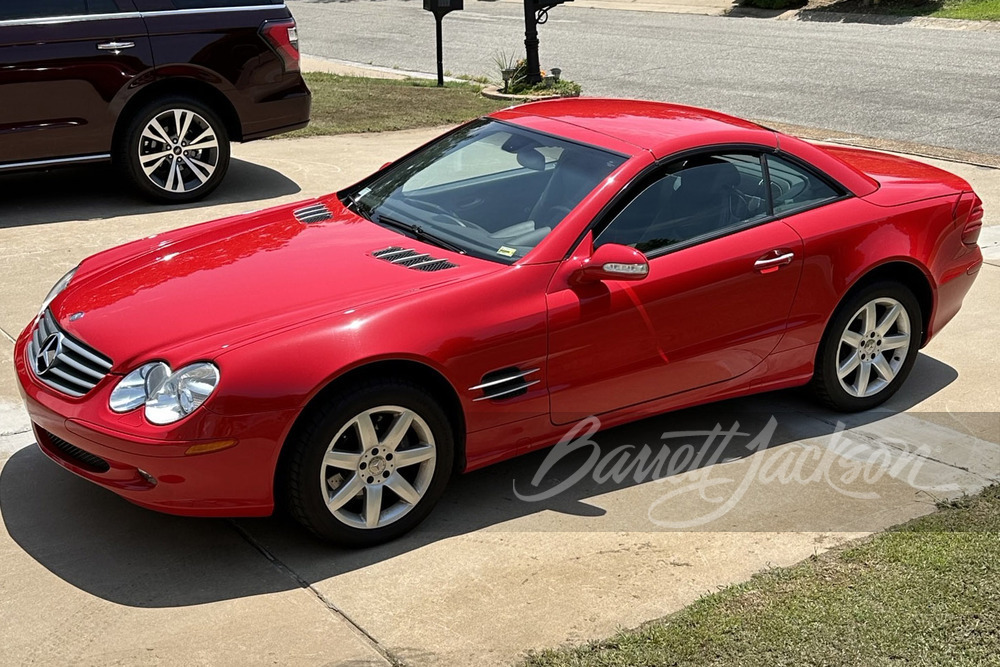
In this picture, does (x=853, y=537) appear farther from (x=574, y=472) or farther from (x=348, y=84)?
(x=348, y=84)

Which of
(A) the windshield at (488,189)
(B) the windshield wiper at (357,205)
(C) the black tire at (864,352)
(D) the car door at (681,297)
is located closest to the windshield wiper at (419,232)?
(A) the windshield at (488,189)

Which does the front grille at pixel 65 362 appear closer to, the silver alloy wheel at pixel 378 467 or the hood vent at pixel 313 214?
the silver alloy wheel at pixel 378 467

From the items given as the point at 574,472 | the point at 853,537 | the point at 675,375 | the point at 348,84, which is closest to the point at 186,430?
the point at 574,472

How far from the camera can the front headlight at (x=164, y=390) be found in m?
4.20

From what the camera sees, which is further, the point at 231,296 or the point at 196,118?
the point at 196,118

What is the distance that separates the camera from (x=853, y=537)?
4770 millimetres

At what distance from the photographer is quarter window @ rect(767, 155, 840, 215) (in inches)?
221

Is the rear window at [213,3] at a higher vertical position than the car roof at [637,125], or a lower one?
higher

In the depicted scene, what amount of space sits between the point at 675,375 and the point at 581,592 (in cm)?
128

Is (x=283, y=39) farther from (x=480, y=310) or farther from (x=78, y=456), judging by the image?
(x=78, y=456)

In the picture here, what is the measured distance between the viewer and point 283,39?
380 inches

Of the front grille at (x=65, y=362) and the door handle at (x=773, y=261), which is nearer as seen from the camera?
the front grille at (x=65, y=362)

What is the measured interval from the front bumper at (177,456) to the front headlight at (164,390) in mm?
37

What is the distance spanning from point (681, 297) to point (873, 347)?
4.52 ft
